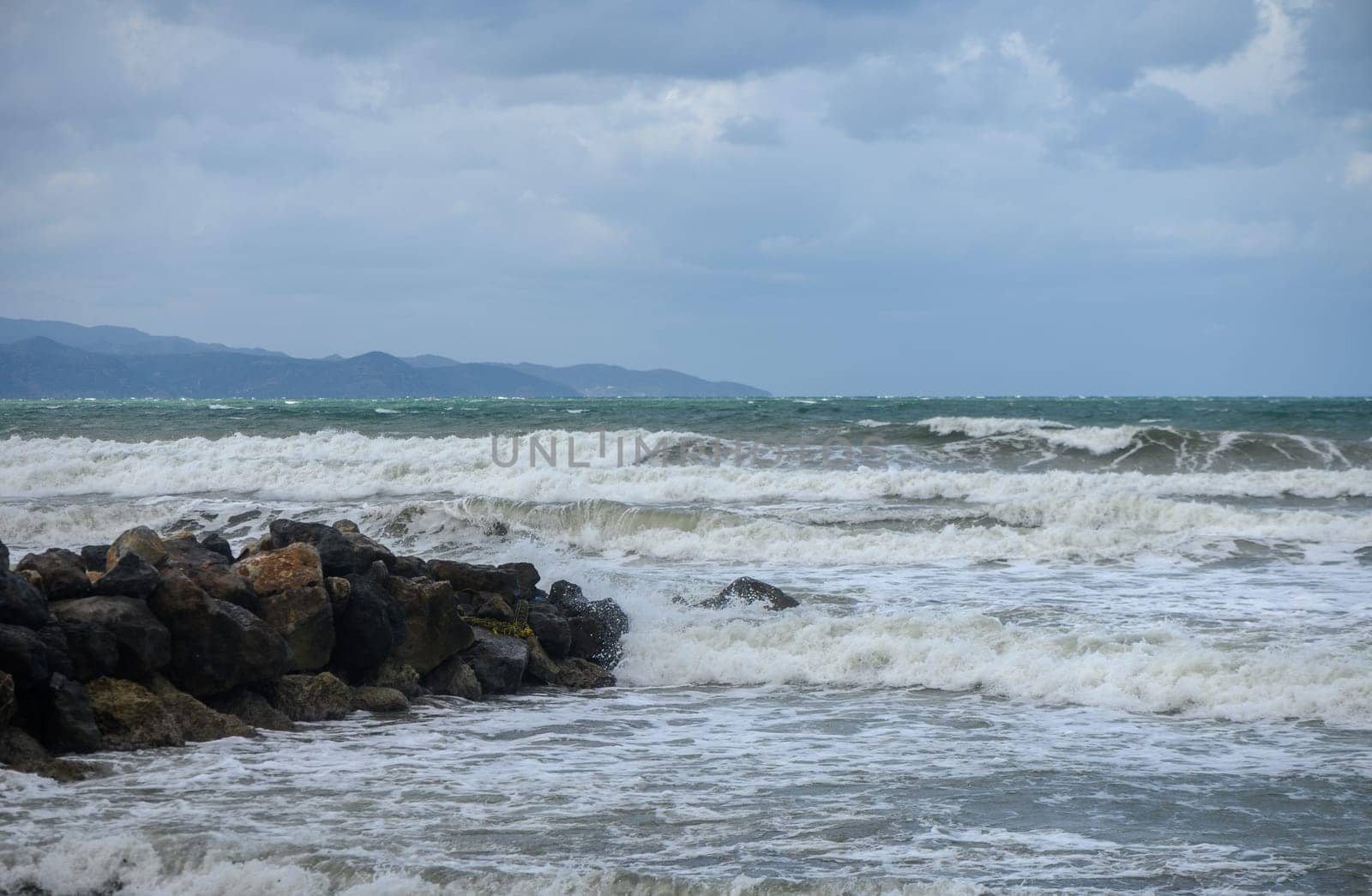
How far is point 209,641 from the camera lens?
7.97m

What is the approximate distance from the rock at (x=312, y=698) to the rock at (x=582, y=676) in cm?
208

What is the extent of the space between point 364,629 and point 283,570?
0.78m

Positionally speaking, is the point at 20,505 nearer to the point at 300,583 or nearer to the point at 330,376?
the point at 300,583

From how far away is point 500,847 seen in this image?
5.55m

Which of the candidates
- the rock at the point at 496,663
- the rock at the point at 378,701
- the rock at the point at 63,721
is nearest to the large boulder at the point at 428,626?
the rock at the point at 496,663

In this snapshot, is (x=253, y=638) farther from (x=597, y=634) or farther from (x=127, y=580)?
(x=597, y=634)

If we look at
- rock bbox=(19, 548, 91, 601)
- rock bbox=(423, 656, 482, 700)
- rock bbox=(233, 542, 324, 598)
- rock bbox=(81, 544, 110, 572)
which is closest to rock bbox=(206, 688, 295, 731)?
rock bbox=(233, 542, 324, 598)

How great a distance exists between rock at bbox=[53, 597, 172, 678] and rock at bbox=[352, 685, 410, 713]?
1489 millimetres

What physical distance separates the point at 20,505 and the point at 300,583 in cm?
1669

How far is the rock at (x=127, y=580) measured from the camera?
809 centimetres

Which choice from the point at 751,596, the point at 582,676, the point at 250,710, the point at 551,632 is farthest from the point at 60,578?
the point at 751,596

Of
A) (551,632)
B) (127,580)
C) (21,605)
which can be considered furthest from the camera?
(551,632)

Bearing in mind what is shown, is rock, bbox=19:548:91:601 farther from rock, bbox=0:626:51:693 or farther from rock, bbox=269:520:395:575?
rock, bbox=269:520:395:575

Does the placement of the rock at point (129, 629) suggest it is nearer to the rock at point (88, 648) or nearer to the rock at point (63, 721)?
the rock at point (88, 648)
